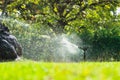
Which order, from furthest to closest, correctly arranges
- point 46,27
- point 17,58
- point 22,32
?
point 46,27 < point 22,32 < point 17,58

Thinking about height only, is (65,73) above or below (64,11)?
above

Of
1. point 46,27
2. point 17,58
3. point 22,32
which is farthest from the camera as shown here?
point 46,27

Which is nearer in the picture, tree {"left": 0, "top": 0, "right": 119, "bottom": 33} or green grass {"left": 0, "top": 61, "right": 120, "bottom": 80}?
green grass {"left": 0, "top": 61, "right": 120, "bottom": 80}

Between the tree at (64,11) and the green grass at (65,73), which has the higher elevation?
the green grass at (65,73)

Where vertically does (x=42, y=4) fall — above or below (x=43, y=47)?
above

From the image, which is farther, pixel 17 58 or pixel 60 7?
pixel 60 7

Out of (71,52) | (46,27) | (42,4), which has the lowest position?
(71,52)

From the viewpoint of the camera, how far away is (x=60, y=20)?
41.2 metres

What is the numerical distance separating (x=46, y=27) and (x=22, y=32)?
12.2ft

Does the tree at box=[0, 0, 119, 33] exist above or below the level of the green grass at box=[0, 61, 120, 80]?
below

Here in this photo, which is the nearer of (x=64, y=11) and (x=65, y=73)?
(x=65, y=73)

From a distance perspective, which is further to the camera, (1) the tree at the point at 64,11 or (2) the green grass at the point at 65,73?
(1) the tree at the point at 64,11

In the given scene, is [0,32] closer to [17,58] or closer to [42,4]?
[17,58]

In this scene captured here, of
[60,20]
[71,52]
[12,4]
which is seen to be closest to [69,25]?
[60,20]
